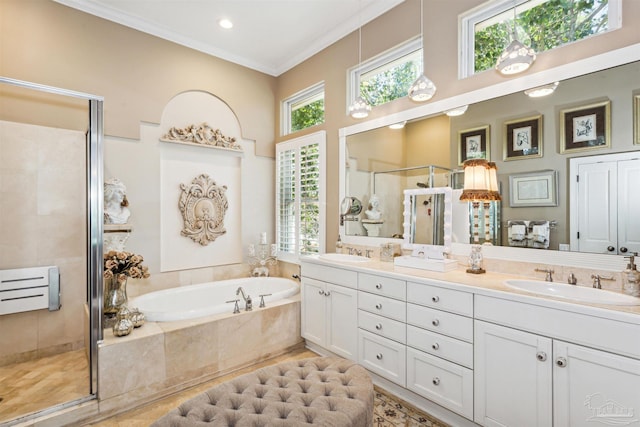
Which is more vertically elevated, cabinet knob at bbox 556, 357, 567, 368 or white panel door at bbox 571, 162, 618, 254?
white panel door at bbox 571, 162, 618, 254

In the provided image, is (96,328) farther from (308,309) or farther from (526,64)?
(526,64)

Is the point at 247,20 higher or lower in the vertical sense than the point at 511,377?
higher

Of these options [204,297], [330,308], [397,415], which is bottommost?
[397,415]

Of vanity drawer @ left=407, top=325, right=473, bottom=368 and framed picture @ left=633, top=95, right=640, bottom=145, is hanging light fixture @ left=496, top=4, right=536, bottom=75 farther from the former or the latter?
vanity drawer @ left=407, top=325, right=473, bottom=368

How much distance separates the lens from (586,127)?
1.81m

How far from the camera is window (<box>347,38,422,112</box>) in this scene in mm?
2842

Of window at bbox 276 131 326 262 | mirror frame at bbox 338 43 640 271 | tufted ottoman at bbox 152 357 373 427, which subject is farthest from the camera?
window at bbox 276 131 326 262

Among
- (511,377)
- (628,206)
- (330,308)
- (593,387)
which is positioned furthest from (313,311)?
(628,206)

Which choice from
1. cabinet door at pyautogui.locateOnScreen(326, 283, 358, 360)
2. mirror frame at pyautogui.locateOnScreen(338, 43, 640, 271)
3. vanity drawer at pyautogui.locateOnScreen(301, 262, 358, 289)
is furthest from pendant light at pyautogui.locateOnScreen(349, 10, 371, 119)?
cabinet door at pyautogui.locateOnScreen(326, 283, 358, 360)

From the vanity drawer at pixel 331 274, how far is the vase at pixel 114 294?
154cm

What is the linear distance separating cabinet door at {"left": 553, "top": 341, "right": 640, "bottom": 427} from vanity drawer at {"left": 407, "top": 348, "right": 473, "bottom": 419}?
0.43 m

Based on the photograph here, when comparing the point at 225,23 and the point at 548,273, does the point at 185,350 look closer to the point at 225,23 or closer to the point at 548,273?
the point at 548,273

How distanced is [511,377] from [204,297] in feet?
9.77

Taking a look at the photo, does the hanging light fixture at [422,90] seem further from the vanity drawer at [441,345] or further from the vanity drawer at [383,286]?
the vanity drawer at [441,345]
